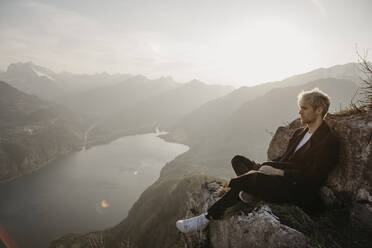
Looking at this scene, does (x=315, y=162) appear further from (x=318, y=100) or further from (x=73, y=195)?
(x=73, y=195)

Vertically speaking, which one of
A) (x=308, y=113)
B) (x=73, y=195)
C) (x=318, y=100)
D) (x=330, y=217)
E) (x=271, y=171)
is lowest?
(x=73, y=195)

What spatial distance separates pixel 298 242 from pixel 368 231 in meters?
1.53

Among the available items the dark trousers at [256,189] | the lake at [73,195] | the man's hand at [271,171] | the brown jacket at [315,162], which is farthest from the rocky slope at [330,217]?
the lake at [73,195]

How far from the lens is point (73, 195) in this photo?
101688 mm

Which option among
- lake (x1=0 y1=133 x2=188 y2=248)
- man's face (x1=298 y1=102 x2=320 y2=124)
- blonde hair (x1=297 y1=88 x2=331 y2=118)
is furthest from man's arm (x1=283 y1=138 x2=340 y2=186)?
lake (x1=0 y1=133 x2=188 y2=248)

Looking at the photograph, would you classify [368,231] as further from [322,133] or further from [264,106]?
[264,106]

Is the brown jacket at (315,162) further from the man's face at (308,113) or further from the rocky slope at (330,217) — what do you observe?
the rocky slope at (330,217)

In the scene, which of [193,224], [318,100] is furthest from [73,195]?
[318,100]

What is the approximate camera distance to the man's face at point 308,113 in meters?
4.38

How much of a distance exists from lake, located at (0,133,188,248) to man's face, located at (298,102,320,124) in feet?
300

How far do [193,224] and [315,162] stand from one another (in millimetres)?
3127

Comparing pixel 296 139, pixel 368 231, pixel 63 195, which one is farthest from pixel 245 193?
pixel 63 195

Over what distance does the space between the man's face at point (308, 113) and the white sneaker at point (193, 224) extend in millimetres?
3385

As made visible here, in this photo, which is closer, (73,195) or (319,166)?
(319,166)
